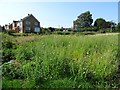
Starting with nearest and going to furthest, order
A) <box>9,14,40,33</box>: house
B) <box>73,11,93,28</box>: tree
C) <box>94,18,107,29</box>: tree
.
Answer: <box>94,18,107,29</box>: tree, <box>9,14,40,33</box>: house, <box>73,11,93,28</box>: tree

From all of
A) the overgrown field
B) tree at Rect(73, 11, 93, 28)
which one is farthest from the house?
the overgrown field

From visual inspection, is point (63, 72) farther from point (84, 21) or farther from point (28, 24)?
point (84, 21)

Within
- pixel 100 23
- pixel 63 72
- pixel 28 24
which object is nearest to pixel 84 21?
pixel 100 23

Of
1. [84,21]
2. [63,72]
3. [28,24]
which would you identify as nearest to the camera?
[63,72]

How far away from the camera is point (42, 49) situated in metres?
7.72

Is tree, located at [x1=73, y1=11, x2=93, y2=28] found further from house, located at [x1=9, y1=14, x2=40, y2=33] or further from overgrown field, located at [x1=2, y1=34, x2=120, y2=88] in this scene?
overgrown field, located at [x1=2, y1=34, x2=120, y2=88]

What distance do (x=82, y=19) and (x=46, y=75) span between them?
217ft

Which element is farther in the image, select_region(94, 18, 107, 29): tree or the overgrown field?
select_region(94, 18, 107, 29): tree

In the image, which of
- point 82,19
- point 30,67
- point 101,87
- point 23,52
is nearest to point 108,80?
point 101,87

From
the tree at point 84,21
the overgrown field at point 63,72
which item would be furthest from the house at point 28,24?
the overgrown field at point 63,72

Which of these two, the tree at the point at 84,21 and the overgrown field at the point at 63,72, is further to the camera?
the tree at the point at 84,21

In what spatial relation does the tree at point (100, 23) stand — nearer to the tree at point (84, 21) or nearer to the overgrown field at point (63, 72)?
the tree at point (84, 21)

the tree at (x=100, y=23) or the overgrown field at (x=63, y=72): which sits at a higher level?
the tree at (x=100, y=23)

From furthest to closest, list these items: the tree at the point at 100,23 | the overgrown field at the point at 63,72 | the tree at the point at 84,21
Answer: the tree at the point at 84,21, the tree at the point at 100,23, the overgrown field at the point at 63,72
